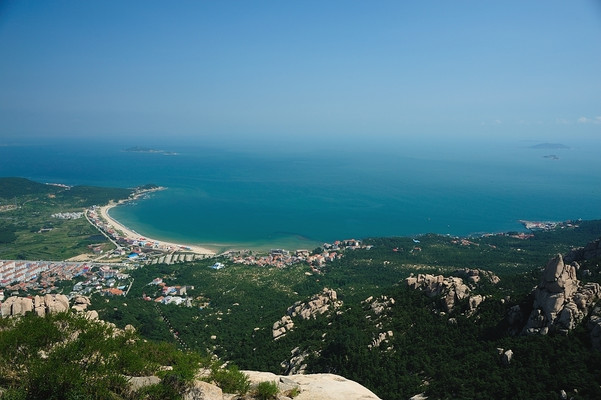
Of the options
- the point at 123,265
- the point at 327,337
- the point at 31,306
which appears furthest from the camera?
the point at 123,265

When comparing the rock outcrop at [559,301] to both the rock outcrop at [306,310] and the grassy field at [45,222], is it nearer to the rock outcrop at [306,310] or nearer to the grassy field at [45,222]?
the rock outcrop at [306,310]

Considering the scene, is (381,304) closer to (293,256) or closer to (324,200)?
(293,256)

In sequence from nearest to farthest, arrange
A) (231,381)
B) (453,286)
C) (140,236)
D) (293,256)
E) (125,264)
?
(231,381) < (453,286) < (125,264) < (293,256) < (140,236)

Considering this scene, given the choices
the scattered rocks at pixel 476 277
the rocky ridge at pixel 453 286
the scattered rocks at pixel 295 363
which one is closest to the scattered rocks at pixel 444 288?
the rocky ridge at pixel 453 286

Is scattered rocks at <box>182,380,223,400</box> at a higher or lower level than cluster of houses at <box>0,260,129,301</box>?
higher

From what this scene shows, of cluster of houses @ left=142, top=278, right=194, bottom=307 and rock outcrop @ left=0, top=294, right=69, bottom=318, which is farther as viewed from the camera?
cluster of houses @ left=142, top=278, right=194, bottom=307

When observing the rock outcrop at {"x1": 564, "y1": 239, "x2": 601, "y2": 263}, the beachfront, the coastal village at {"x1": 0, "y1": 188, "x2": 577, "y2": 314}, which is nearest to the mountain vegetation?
the rock outcrop at {"x1": 564, "y1": 239, "x2": 601, "y2": 263}

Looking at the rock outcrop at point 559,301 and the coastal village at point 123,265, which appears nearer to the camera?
the rock outcrop at point 559,301

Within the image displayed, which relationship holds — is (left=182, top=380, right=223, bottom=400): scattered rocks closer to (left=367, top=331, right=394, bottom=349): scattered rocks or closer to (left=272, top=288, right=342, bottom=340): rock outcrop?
(left=367, top=331, right=394, bottom=349): scattered rocks

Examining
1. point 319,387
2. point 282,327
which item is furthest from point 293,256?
point 319,387
